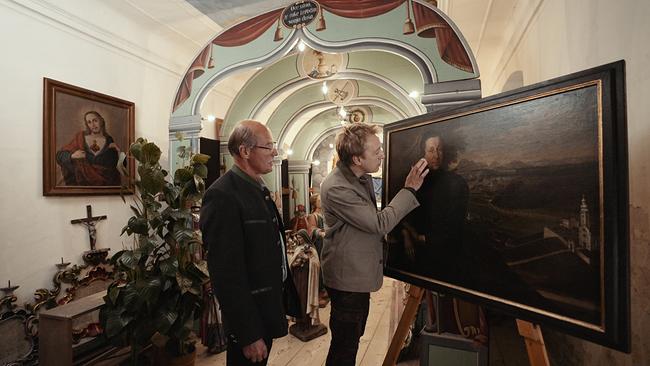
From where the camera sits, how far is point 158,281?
124 inches

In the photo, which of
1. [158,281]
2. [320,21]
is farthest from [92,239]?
[320,21]

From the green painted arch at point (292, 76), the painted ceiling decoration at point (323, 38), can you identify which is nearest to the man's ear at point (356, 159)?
the painted ceiling decoration at point (323, 38)

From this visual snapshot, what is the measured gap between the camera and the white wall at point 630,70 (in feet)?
5.63

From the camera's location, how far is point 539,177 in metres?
1.43

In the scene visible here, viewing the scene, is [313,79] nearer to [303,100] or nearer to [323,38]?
[303,100]

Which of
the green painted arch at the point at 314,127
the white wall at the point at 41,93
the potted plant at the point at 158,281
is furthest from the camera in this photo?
the green painted arch at the point at 314,127

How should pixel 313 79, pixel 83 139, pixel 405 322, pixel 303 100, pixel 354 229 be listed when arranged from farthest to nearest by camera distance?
1. pixel 303 100
2. pixel 313 79
3. pixel 83 139
4. pixel 405 322
5. pixel 354 229

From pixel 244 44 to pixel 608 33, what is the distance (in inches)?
141

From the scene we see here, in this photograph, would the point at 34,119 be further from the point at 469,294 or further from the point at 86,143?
the point at 469,294

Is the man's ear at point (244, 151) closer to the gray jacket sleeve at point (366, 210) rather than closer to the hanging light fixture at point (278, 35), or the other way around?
the gray jacket sleeve at point (366, 210)

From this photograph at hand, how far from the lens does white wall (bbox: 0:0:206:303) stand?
3424 mm

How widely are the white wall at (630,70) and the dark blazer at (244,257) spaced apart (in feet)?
6.51

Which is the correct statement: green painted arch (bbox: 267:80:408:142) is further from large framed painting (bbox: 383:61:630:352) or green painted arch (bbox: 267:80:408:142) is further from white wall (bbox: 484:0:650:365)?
large framed painting (bbox: 383:61:630:352)

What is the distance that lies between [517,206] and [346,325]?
1201mm
